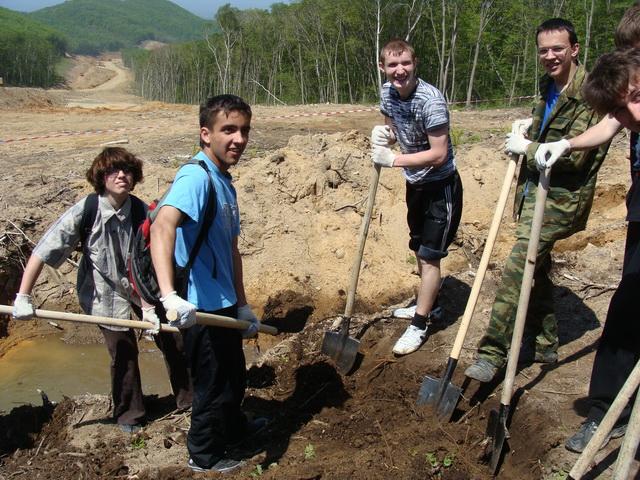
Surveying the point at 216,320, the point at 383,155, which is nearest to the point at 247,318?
the point at 216,320

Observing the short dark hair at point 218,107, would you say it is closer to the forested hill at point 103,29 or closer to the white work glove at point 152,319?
the white work glove at point 152,319

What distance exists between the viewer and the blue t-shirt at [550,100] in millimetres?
3328

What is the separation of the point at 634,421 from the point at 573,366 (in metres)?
1.67

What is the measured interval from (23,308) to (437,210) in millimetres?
2554

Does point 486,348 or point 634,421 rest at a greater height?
point 634,421

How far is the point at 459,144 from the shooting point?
926cm

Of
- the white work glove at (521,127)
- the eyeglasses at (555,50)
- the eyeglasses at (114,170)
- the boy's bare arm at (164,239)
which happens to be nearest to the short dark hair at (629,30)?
the eyeglasses at (555,50)

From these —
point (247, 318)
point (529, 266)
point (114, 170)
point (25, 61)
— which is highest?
point (25, 61)

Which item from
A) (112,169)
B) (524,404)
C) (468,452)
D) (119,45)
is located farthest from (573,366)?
(119,45)

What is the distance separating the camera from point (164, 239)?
2521mm

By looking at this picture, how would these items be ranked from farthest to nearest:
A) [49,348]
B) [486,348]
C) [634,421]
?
[49,348]
[486,348]
[634,421]

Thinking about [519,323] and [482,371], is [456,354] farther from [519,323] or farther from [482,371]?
[519,323]

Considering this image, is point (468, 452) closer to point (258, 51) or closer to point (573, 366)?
point (573, 366)

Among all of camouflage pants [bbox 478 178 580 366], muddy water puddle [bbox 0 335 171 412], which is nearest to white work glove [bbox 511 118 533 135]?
camouflage pants [bbox 478 178 580 366]
